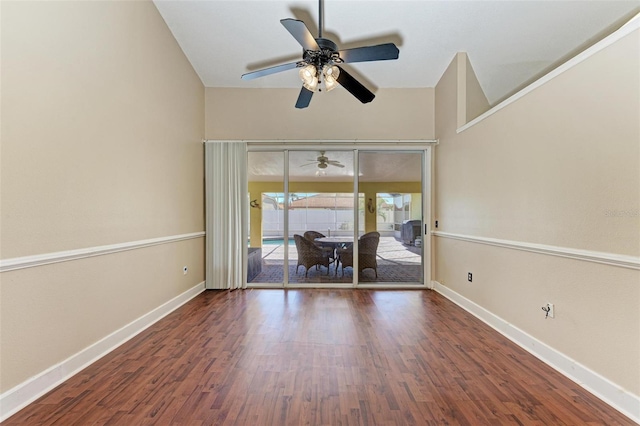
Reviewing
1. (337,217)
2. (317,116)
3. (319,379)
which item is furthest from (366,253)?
(319,379)

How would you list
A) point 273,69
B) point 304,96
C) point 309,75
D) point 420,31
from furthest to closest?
point 420,31
point 304,96
point 273,69
point 309,75

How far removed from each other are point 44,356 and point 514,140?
4000 millimetres

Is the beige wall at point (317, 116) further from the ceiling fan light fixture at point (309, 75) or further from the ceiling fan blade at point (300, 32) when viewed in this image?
the ceiling fan blade at point (300, 32)

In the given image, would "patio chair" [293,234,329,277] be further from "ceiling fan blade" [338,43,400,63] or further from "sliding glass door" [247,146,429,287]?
"ceiling fan blade" [338,43,400,63]

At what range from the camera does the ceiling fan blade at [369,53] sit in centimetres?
225

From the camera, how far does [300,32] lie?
2.10 meters

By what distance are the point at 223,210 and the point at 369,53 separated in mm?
3093

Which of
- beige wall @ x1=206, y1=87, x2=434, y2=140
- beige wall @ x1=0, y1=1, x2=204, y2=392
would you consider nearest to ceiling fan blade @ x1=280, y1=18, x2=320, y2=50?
beige wall @ x1=0, y1=1, x2=204, y2=392

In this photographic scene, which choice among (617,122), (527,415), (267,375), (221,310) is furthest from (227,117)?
(527,415)

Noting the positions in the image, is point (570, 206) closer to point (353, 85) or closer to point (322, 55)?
point (353, 85)

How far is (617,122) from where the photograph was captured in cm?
176

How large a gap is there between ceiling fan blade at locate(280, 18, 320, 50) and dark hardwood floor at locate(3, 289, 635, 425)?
2.43 m

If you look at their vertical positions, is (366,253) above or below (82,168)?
below

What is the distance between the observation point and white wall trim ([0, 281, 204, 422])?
1.69 m
